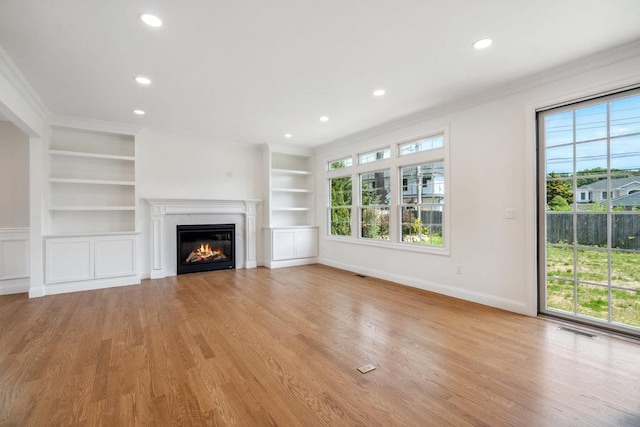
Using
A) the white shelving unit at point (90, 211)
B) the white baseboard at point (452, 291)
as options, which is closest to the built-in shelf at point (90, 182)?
the white shelving unit at point (90, 211)

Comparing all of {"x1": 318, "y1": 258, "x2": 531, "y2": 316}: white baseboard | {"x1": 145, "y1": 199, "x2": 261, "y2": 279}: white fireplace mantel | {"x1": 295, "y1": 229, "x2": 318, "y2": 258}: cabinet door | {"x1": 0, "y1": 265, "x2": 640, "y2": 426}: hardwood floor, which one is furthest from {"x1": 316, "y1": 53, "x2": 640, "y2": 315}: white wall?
{"x1": 145, "y1": 199, "x2": 261, "y2": 279}: white fireplace mantel

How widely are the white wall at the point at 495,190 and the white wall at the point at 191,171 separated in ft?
11.4

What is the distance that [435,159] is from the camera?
14.1 feet

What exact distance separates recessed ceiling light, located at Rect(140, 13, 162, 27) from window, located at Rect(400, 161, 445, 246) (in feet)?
12.2

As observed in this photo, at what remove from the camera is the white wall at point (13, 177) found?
4430mm

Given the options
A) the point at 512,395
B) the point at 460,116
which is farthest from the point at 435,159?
the point at 512,395

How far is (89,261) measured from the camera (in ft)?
15.1

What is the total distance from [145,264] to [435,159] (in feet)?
17.2

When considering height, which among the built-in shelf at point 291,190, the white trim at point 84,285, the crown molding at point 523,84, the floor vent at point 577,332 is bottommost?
the floor vent at point 577,332

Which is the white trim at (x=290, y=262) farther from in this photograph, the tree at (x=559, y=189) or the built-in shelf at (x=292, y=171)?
the tree at (x=559, y=189)

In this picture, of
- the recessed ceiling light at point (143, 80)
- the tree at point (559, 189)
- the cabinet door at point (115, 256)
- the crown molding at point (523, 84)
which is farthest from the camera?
the cabinet door at point (115, 256)

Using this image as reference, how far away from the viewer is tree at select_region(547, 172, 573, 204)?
3.15 metres

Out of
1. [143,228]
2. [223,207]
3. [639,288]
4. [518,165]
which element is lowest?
[639,288]

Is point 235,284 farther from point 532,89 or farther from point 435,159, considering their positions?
point 532,89
